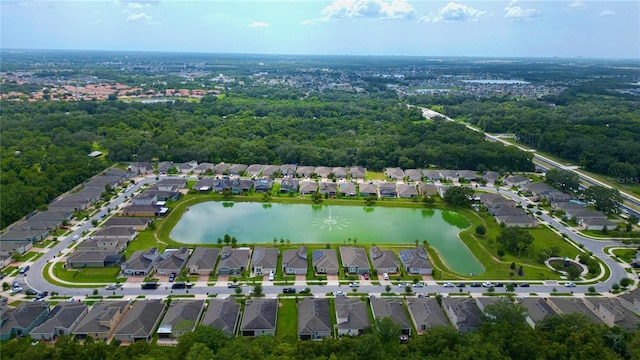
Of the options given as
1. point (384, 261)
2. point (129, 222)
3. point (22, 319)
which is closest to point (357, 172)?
point (384, 261)

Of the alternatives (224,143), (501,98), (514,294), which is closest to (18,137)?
(224,143)

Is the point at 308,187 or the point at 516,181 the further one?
the point at 516,181

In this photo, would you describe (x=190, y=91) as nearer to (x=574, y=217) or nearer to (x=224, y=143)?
(x=224, y=143)

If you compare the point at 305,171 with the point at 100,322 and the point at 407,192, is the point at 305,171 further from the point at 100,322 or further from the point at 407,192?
the point at 100,322

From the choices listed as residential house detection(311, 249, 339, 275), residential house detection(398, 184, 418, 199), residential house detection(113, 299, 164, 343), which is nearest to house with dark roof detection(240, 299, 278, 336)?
residential house detection(113, 299, 164, 343)

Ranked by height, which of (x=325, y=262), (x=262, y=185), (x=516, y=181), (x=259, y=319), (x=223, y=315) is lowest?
(x=259, y=319)

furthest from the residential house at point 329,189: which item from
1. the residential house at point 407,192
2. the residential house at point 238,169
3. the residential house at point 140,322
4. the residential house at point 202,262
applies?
the residential house at point 140,322

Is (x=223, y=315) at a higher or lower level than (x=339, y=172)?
lower
